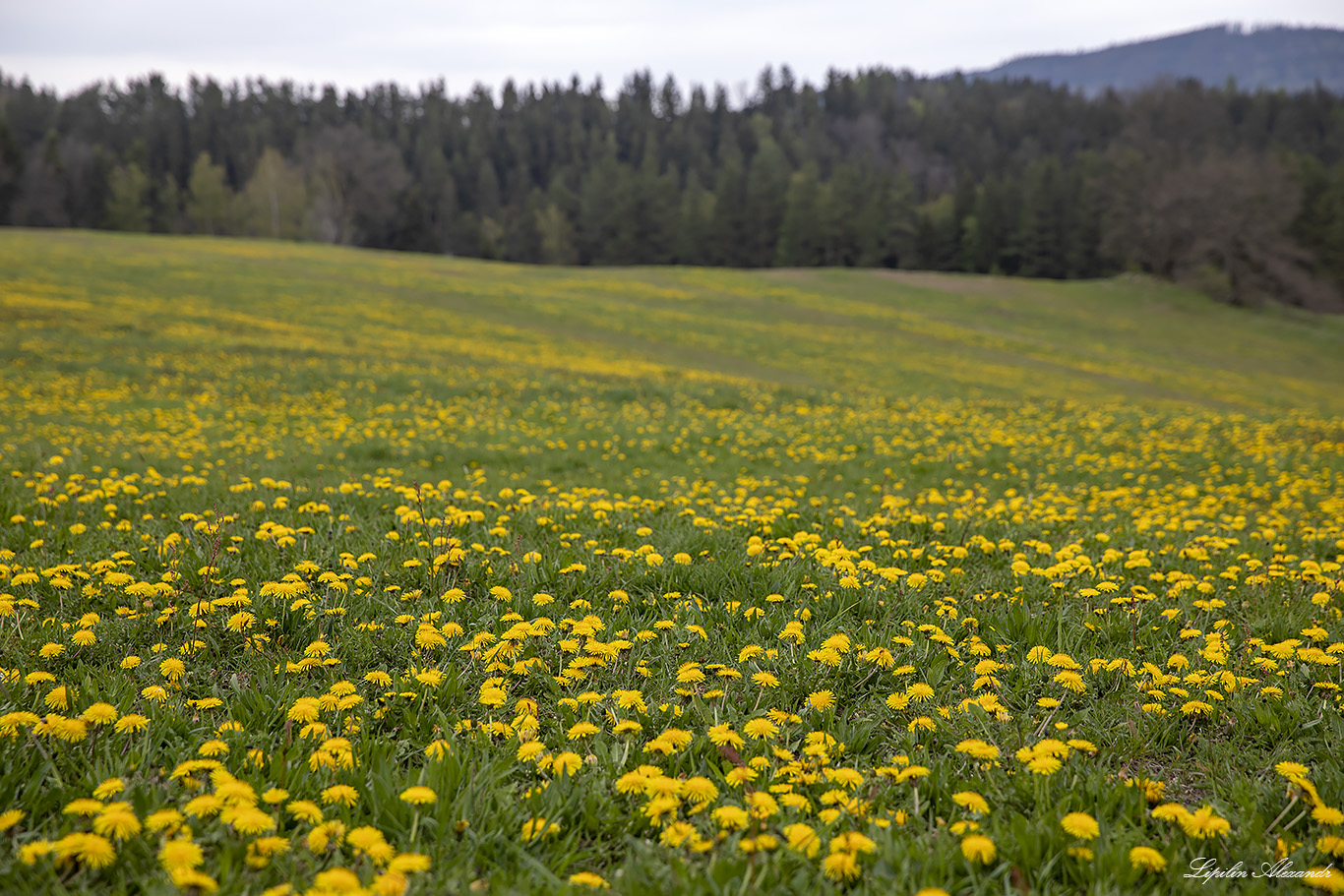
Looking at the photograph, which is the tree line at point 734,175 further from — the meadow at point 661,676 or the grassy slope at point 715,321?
the meadow at point 661,676

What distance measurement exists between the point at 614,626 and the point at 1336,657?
324cm

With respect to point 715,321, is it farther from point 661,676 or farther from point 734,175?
point 734,175

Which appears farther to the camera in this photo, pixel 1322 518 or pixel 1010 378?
pixel 1010 378

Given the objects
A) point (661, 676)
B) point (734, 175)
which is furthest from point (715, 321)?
point (734, 175)

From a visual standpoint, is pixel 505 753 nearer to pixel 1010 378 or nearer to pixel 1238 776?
pixel 1238 776

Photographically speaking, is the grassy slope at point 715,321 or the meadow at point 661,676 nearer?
the meadow at point 661,676

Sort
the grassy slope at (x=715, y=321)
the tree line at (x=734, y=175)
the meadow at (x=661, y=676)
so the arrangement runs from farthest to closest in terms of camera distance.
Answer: the tree line at (x=734, y=175) < the grassy slope at (x=715, y=321) < the meadow at (x=661, y=676)

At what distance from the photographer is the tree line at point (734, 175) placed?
54906 mm

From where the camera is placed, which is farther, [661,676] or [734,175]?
[734,175]

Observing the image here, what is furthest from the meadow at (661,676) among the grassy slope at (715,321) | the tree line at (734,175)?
the tree line at (734,175)

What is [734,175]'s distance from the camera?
7831cm

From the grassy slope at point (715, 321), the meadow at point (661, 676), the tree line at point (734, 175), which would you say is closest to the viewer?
the meadow at point (661, 676)

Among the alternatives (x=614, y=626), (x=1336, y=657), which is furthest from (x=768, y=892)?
(x=1336, y=657)

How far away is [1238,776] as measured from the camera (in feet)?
8.81
